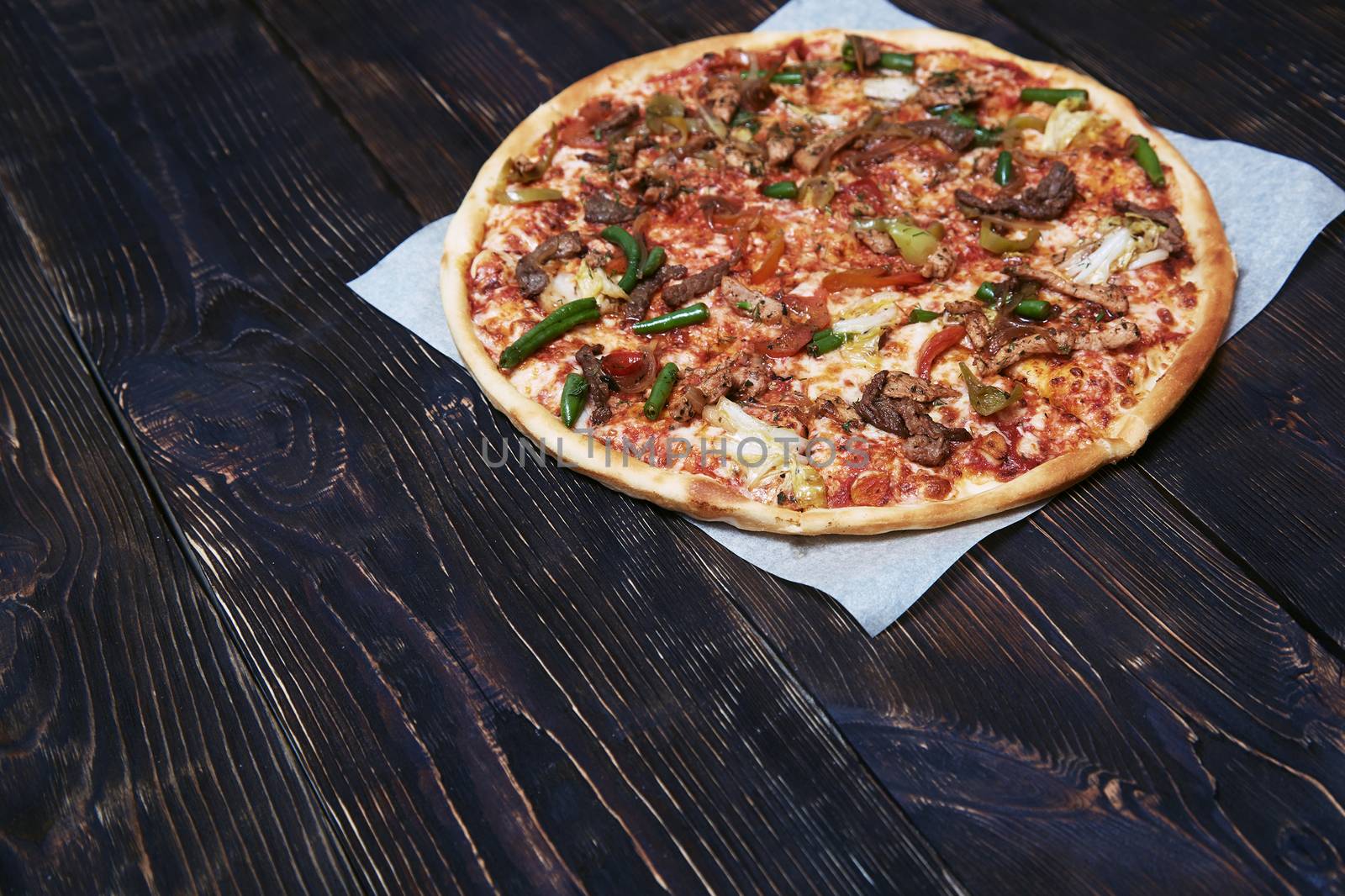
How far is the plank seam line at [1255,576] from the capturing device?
11.1 feet

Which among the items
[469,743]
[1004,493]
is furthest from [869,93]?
[469,743]

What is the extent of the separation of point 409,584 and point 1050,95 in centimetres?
330

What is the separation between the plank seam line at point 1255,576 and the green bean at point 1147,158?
51.6 inches

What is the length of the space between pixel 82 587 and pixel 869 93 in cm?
367

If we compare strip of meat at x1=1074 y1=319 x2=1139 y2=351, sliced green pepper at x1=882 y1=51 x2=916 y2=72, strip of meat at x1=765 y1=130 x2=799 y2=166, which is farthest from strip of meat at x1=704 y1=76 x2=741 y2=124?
strip of meat at x1=1074 y1=319 x2=1139 y2=351

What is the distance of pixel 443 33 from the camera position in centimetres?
598

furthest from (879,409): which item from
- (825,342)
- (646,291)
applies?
(646,291)

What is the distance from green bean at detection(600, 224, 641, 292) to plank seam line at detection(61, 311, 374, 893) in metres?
1.78

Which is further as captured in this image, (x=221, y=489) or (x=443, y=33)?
(x=443, y=33)

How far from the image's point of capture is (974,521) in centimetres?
369

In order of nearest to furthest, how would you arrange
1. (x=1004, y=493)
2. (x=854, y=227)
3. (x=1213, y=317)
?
(x=1004, y=493)
(x=1213, y=317)
(x=854, y=227)

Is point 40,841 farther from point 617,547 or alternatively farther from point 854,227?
point 854,227

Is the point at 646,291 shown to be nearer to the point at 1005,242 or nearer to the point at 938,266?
the point at 938,266

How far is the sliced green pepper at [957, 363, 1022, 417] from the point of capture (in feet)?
12.5
